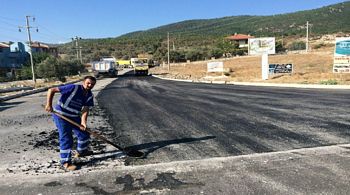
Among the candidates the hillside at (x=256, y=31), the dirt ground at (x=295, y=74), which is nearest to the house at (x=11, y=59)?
the hillside at (x=256, y=31)

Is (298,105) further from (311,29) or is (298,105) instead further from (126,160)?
(311,29)

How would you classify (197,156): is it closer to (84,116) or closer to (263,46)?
(84,116)

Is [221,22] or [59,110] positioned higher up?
[221,22]

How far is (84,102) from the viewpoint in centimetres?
653

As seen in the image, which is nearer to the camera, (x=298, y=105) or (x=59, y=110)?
(x=59, y=110)

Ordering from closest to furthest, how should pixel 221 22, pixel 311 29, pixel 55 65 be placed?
1. pixel 55 65
2. pixel 311 29
3. pixel 221 22

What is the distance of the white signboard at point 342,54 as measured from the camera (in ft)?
82.6

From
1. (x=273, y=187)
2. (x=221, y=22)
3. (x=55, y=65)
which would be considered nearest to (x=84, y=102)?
(x=273, y=187)

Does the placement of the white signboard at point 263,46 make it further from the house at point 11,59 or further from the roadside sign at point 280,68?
the house at point 11,59

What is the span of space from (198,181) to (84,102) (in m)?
2.61

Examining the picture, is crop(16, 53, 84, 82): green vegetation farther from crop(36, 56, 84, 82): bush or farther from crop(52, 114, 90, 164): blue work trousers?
crop(52, 114, 90, 164): blue work trousers

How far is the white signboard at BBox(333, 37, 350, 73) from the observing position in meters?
25.2

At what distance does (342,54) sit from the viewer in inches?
1001

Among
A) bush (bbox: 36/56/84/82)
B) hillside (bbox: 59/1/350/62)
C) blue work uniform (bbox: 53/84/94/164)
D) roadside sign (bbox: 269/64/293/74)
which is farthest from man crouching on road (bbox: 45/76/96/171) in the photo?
hillside (bbox: 59/1/350/62)
